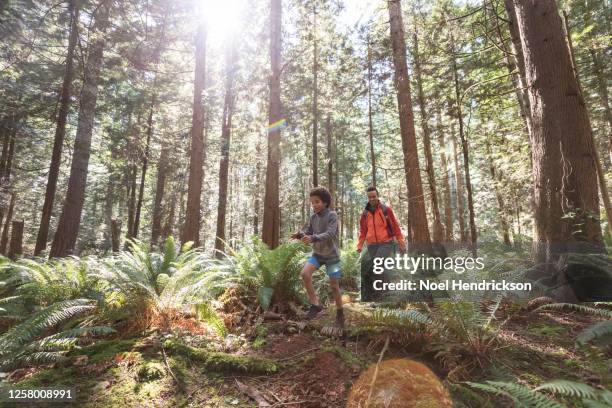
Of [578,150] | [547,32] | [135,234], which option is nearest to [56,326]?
[578,150]

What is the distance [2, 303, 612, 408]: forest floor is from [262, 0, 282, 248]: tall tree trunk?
191 inches

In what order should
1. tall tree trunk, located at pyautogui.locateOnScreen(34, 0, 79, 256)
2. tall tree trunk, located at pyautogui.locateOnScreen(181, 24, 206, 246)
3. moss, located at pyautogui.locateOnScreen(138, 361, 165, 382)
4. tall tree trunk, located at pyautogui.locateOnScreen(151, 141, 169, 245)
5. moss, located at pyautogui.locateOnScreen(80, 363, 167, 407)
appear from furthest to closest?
1. tall tree trunk, located at pyautogui.locateOnScreen(151, 141, 169, 245)
2. tall tree trunk, located at pyautogui.locateOnScreen(181, 24, 206, 246)
3. tall tree trunk, located at pyautogui.locateOnScreen(34, 0, 79, 256)
4. moss, located at pyautogui.locateOnScreen(138, 361, 165, 382)
5. moss, located at pyautogui.locateOnScreen(80, 363, 167, 407)

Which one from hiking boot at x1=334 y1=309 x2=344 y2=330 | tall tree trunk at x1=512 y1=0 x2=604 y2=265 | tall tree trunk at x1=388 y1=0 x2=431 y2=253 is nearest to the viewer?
hiking boot at x1=334 y1=309 x2=344 y2=330

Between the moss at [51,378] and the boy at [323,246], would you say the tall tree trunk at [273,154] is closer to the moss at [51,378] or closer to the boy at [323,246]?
the boy at [323,246]

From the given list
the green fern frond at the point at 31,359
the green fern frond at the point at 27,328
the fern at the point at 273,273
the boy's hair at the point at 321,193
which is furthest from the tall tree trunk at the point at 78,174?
the boy's hair at the point at 321,193

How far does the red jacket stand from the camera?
19.1 ft

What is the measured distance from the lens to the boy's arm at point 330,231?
13.2 ft

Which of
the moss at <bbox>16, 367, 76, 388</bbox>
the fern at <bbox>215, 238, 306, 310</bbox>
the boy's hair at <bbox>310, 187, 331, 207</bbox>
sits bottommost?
the moss at <bbox>16, 367, 76, 388</bbox>

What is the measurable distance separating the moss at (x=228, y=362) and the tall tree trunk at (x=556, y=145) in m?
4.58

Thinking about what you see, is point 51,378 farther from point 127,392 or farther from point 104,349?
point 127,392

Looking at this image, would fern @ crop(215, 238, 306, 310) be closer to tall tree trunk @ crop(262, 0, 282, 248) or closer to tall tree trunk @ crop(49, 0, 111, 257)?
tall tree trunk @ crop(262, 0, 282, 248)

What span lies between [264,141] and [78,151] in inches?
417

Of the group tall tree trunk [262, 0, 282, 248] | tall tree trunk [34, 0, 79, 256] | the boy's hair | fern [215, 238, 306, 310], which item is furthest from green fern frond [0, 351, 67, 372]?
tall tree trunk [34, 0, 79, 256]

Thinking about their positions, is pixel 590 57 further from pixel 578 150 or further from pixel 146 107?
pixel 146 107
